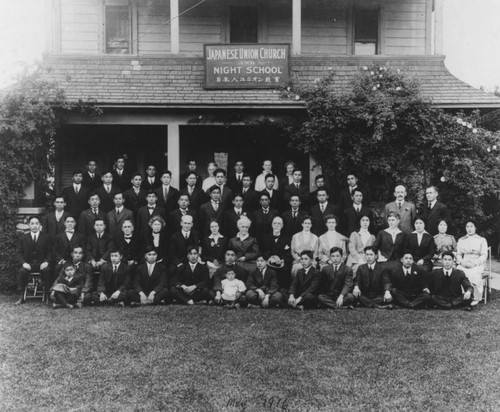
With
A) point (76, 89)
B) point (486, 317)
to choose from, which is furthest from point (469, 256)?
point (76, 89)

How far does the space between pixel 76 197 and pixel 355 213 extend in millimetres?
4897

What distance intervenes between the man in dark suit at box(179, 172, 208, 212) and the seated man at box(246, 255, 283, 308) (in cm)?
176

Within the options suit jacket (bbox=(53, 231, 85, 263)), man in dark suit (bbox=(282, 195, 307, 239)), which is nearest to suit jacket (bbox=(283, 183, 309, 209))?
man in dark suit (bbox=(282, 195, 307, 239))

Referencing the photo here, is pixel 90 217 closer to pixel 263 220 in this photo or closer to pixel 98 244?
pixel 98 244

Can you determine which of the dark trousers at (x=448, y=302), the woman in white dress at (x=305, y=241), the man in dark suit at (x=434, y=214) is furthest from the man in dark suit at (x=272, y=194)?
the dark trousers at (x=448, y=302)

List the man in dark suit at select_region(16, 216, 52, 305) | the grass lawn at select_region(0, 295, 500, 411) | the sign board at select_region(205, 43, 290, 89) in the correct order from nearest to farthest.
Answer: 1. the grass lawn at select_region(0, 295, 500, 411)
2. the man in dark suit at select_region(16, 216, 52, 305)
3. the sign board at select_region(205, 43, 290, 89)

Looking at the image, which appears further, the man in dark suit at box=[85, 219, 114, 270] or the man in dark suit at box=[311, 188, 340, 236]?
the man in dark suit at box=[311, 188, 340, 236]

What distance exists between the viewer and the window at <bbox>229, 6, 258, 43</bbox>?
13445 mm

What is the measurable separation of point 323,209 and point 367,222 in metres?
0.84

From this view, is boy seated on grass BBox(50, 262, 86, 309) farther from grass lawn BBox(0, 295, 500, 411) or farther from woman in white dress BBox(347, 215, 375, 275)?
woman in white dress BBox(347, 215, 375, 275)

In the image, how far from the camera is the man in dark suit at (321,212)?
905 cm

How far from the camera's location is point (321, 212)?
9.13m

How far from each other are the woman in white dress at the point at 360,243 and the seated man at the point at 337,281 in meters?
0.45

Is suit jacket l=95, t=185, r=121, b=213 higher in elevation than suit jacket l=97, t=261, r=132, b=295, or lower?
higher
